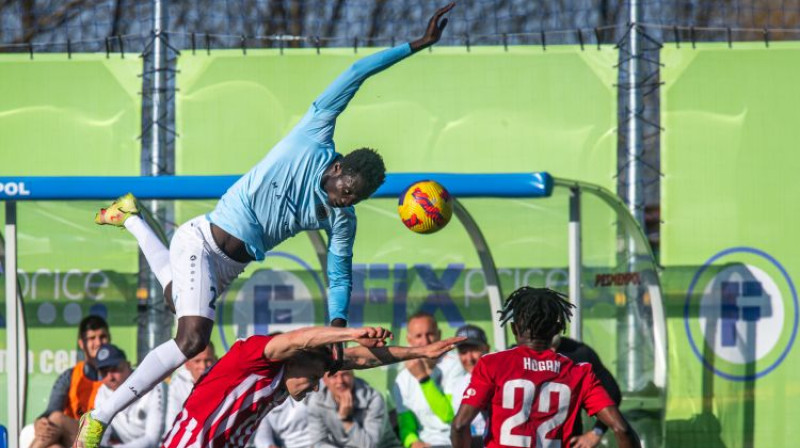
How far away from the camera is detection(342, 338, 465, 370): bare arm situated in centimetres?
495

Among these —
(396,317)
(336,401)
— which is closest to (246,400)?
(336,401)

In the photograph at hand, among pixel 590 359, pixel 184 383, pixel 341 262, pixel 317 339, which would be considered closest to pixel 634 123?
pixel 590 359

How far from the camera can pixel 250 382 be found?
16.8 ft

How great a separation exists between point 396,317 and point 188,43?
2.45 metres

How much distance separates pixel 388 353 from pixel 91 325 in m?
4.18

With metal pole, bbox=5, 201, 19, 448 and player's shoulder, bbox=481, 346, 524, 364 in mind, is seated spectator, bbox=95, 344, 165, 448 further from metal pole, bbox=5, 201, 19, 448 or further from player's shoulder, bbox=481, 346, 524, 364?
player's shoulder, bbox=481, 346, 524, 364

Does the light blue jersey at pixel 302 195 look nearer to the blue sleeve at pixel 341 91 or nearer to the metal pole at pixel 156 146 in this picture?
the blue sleeve at pixel 341 91

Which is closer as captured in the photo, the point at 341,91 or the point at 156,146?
the point at 341,91

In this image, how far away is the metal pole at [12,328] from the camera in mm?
8141

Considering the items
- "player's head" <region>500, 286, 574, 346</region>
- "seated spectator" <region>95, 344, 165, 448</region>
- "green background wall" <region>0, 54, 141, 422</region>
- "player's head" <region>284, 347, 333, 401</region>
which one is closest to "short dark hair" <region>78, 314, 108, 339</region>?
"seated spectator" <region>95, 344, 165, 448</region>

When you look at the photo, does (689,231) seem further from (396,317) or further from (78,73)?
(78,73)

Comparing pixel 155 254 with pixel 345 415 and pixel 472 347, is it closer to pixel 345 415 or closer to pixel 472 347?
pixel 345 415

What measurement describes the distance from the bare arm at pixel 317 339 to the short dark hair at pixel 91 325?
4.06 meters

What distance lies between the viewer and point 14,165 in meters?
9.93
